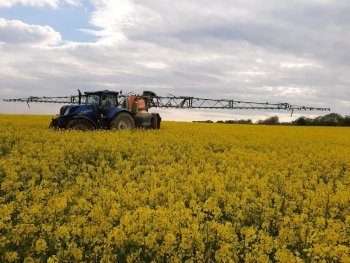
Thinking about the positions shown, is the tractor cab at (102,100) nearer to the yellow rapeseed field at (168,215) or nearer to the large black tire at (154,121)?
the large black tire at (154,121)

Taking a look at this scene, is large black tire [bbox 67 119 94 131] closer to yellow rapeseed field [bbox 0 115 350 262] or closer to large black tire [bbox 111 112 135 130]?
large black tire [bbox 111 112 135 130]

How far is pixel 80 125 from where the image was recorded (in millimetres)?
21141

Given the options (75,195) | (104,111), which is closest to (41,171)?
(75,195)

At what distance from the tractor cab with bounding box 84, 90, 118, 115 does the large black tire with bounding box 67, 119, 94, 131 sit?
1014 mm

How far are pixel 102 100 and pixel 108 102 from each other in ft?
1.05

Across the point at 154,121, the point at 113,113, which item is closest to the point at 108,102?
the point at 113,113

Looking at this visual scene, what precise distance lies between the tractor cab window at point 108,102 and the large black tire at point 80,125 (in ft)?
4.24

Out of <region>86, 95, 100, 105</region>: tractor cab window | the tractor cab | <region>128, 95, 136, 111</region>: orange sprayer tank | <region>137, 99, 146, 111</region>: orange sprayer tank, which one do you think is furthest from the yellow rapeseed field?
<region>137, 99, 146, 111</region>: orange sprayer tank

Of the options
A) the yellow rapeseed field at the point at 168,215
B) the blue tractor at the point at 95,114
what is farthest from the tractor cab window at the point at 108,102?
the yellow rapeseed field at the point at 168,215

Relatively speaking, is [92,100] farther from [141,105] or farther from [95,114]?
[141,105]

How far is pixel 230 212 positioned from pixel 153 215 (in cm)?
172

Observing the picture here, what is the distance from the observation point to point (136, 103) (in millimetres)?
25141

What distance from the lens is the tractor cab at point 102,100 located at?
2227cm

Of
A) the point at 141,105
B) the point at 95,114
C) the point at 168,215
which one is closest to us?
the point at 168,215
